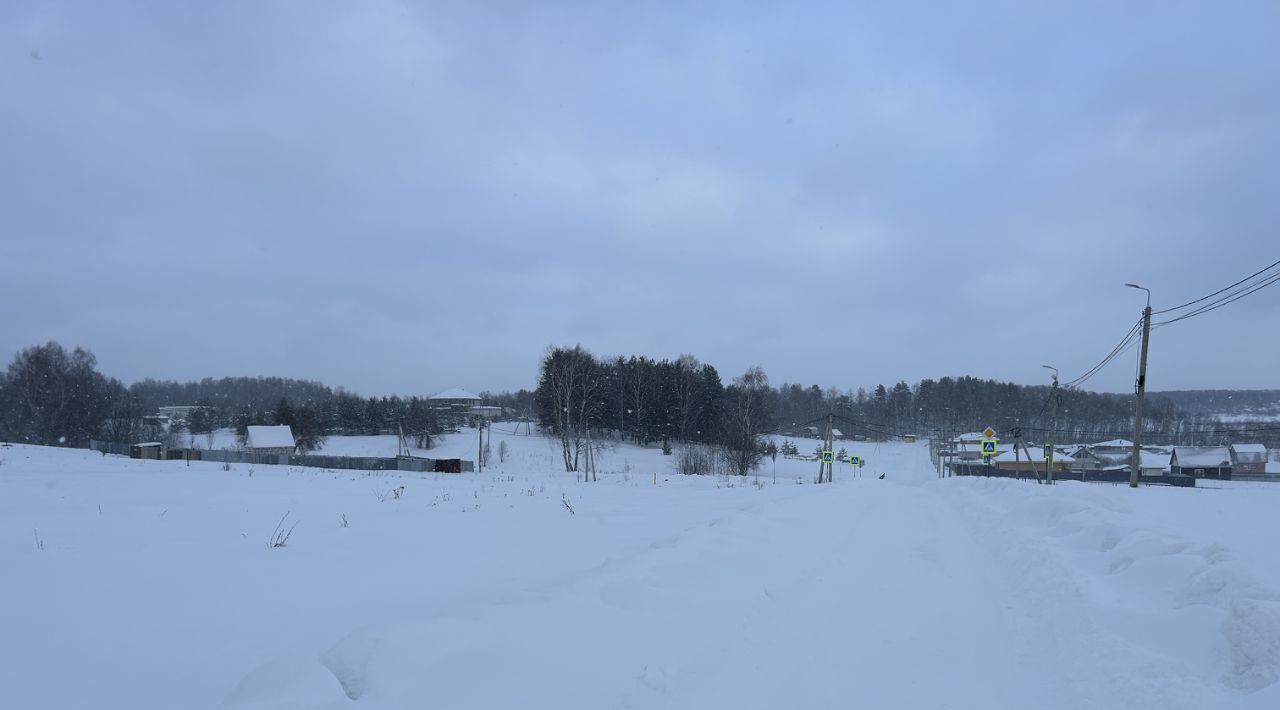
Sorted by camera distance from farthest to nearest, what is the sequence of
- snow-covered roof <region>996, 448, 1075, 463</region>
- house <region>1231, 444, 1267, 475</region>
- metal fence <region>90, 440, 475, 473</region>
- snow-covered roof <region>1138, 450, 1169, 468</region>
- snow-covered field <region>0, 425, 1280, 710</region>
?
snow-covered roof <region>996, 448, 1075, 463</region>, snow-covered roof <region>1138, 450, 1169, 468</region>, house <region>1231, 444, 1267, 475</region>, metal fence <region>90, 440, 475, 473</region>, snow-covered field <region>0, 425, 1280, 710</region>

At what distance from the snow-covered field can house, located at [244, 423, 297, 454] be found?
206 feet

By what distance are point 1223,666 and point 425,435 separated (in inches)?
3221

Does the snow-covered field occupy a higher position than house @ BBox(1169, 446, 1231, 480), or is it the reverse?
the snow-covered field

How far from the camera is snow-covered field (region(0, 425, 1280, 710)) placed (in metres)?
4.35

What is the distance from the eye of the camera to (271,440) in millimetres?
68375

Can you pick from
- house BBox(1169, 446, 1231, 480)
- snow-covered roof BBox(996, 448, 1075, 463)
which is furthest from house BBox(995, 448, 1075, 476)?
house BBox(1169, 446, 1231, 480)

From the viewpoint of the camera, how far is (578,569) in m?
8.14

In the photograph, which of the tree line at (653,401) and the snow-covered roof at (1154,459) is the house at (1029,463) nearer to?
the snow-covered roof at (1154,459)

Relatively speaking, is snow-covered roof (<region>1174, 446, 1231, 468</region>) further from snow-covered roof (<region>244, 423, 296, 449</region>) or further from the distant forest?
snow-covered roof (<region>244, 423, 296, 449</region>)

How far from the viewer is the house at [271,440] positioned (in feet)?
222

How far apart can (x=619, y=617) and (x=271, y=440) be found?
74153mm

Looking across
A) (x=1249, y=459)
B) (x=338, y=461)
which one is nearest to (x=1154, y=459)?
(x=1249, y=459)

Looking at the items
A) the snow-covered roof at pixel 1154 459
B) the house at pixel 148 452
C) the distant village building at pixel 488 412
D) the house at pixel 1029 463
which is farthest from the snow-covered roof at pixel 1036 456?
the house at pixel 148 452

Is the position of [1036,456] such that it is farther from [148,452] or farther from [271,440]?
[148,452]
